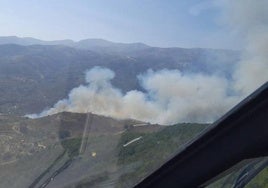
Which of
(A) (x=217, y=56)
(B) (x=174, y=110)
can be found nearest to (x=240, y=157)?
(A) (x=217, y=56)

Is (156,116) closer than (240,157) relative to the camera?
No

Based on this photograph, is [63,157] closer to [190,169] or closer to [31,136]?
[190,169]

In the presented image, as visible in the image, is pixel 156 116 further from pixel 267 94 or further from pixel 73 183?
pixel 267 94

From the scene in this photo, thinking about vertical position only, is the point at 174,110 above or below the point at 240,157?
below

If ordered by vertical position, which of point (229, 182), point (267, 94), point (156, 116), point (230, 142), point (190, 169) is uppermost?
point (267, 94)

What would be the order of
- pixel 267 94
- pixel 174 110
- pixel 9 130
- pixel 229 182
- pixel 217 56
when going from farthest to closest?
pixel 9 130 → pixel 174 110 → pixel 217 56 → pixel 229 182 → pixel 267 94

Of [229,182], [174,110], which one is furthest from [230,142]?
[174,110]

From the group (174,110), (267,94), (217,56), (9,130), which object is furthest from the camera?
(9,130)

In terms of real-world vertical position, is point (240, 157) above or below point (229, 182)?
above

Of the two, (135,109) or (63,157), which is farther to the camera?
(135,109)
